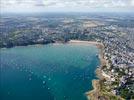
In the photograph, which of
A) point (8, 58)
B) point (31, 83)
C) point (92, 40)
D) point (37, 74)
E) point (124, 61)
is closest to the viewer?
point (31, 83)

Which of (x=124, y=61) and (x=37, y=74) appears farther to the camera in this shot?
(x=124, y=61)

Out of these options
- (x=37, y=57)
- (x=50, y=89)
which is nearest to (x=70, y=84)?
(x=50, y=89)

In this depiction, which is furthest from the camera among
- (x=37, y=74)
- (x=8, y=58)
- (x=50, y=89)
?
(x=8, y=58)

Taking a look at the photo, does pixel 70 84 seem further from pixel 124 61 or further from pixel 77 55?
pixel 77 55

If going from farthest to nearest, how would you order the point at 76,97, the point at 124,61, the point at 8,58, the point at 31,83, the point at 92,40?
1. the point at 92,40
2. the point at 8,58
3. the point at 124,61
4. the point at 31,83
5. the point at 76,97

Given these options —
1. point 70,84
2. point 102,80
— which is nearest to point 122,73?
point 102,80

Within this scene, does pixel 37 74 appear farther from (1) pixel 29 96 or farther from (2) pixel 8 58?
(2) pixel 8 58
